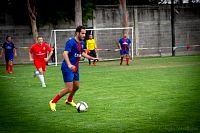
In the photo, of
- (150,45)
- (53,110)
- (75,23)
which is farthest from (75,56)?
(150,45)

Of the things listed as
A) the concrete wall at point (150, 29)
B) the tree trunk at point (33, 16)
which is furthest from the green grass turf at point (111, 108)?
the concrete wall at point (150, 29)

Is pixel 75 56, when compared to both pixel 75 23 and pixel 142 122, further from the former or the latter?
pixel 75 23

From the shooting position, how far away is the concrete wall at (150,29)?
132 feet

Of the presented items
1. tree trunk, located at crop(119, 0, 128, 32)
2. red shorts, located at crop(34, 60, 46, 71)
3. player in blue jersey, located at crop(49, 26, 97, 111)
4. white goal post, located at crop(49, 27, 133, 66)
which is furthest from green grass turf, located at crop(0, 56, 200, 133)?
white goal post, located at crop(49, 27, 133, 66)

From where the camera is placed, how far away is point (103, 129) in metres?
9.52

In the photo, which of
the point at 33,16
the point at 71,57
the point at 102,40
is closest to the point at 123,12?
the point at 102,40

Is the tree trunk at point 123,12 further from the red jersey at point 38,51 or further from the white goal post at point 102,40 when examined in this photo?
the red jersey at point 38,51

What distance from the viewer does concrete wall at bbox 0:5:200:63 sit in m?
40.2

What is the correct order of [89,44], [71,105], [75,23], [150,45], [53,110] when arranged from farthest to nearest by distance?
[150,45], [75,23], [89,44], [71,105], [53,110]

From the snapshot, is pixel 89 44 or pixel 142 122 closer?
pixel 142 122

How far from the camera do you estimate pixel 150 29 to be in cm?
4316

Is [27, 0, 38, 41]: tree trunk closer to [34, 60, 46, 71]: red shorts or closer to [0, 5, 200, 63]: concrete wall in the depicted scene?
[0, 5, 200, 63]: concrete wall

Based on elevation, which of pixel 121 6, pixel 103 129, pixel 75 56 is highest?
pixel 121 6

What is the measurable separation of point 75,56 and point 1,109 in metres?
2.21
